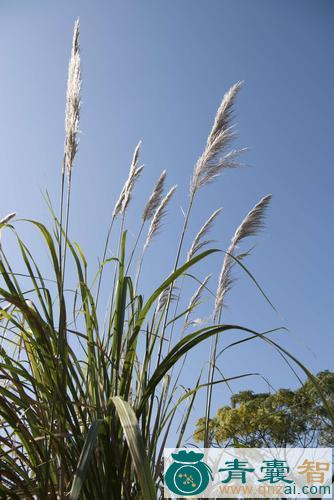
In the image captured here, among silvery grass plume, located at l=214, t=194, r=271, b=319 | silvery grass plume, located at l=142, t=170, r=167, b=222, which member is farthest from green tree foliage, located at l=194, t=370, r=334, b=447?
silvery grass plume, located at l=142, t=170, r=167, b=222

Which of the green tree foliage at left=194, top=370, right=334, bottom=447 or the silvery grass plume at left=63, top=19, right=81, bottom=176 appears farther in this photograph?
the green tree foliage at left=194, top=370, right=334, bottom=447

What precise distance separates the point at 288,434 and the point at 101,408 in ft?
38.5

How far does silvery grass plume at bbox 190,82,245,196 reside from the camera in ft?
7.73

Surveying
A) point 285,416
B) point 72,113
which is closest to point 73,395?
point 72,113

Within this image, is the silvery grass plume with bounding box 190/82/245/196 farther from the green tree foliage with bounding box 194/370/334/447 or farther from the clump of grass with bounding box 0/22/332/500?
the green tree foliage with bounding box 194/370/334/447

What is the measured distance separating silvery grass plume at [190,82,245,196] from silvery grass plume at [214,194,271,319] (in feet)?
1.08

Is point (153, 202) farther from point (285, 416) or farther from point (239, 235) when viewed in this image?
point (285, 416)

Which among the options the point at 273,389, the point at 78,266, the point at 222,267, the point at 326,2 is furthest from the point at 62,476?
the point at 326,2

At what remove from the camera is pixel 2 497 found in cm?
124

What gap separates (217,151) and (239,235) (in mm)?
505

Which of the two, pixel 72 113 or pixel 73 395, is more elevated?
pixel 72 113

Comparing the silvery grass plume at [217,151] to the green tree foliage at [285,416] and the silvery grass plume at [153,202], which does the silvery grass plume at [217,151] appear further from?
the green tree foliage at [285,416]

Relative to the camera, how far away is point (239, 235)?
8.50ft

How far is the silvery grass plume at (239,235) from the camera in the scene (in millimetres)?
2588
